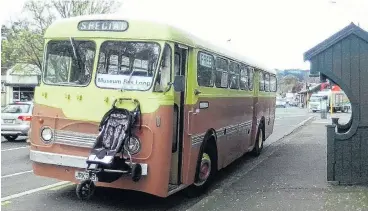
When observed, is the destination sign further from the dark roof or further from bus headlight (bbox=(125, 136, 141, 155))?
the dark roof

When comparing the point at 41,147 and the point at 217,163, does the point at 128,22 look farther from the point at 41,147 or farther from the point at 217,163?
the point at 217,163

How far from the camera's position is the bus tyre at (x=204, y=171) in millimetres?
8875

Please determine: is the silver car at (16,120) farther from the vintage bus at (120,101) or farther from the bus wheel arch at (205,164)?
the vintage bus at (120,101)

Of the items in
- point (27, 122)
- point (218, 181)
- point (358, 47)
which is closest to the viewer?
point (358, 47)

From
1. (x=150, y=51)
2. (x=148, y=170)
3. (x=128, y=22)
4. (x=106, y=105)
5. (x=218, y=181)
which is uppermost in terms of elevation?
(x=128, y=22)

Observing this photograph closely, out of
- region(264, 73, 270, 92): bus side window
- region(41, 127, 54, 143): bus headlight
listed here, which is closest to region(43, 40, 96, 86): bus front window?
region(41, 127, 54, 143): bus headlight

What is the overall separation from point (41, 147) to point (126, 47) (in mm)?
2044

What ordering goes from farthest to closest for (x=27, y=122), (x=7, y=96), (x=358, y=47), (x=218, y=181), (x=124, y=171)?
(x=7, y=96) < (x=27, y=122) < (x=218, y=181) < (x=358, y=47) < (x=124, y=171)

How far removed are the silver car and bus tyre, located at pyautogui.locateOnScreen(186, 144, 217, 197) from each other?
10860 millimetres

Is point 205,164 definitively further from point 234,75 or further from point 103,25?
point 103,25

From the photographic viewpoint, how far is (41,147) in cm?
767

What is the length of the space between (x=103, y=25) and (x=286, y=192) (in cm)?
436

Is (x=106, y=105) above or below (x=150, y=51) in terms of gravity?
below

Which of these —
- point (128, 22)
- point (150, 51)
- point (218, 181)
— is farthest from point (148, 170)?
point (218, 181)
